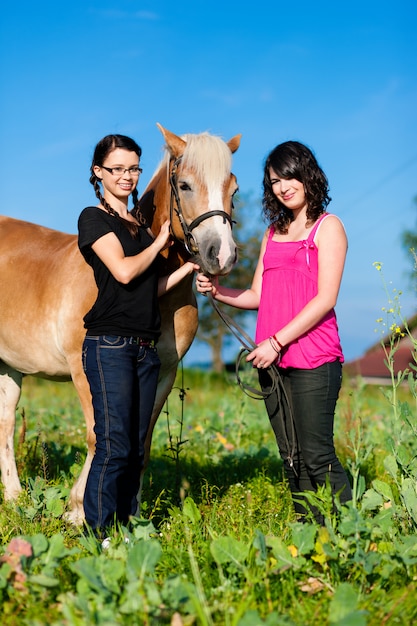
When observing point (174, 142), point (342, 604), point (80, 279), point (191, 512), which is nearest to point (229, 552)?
point (342, 604)

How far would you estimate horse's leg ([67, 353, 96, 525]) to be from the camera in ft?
12.1

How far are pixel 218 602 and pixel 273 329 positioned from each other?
4.73ft

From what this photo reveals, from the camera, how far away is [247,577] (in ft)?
8.02

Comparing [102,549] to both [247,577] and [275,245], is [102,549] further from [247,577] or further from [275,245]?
[275,245]

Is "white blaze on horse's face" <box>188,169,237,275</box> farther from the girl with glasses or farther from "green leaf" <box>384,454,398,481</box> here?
"green leaf" <box>384,454,398,481</box>

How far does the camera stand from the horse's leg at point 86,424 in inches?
145

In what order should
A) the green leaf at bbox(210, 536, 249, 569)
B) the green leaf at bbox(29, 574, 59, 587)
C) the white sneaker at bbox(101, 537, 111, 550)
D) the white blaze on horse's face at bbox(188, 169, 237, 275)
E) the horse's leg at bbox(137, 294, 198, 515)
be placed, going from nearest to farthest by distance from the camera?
1. the green leaf at bbox(29, 574, 59, 587)
2. the green leaf at bbox(210, 536, 249, 569)
3. the white sneaker at bbox(101, 537, 111, 550)
4. the white blaze on horse's face at bbox(188, 169, 237, 275)
5. the horse's leg at bbox(137, 294, 198, 515)

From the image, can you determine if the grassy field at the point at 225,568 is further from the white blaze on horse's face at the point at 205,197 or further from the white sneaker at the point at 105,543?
the white blaze on horse's face at the point at 205,197

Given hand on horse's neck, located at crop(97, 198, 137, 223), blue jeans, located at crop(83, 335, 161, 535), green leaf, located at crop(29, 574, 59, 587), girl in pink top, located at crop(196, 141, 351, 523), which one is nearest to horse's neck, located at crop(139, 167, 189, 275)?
hand on horse's neck, located at crop(97, 198, 137, 223)

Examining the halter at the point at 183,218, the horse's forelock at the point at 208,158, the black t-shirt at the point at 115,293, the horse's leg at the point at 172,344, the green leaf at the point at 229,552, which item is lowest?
the green leaf at the point at 229,552

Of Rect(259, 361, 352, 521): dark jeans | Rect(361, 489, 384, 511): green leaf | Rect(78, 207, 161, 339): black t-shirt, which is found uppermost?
Rect(78, 207, 161, 339): black t-shirt

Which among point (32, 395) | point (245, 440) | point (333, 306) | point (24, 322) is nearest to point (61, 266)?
point (24, 322)

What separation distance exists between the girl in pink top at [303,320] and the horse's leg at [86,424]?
94 cm

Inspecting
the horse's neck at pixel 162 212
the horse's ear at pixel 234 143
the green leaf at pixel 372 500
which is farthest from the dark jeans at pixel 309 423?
the horse's ear at pixel 234 143
